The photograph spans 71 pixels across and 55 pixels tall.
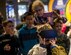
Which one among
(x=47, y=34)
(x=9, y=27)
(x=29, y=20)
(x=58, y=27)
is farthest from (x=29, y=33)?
(x=47, y=34)

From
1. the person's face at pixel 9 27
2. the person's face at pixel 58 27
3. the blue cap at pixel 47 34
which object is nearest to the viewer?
the blue cap at pixel 47 34

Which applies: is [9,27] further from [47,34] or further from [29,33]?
[47,34]

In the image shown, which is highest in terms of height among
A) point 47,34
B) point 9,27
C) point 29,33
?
point 47,34

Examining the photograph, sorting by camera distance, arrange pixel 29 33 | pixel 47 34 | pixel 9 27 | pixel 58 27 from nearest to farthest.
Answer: pixel 47 34 < pixel 58 27 < pixel 9 27 < pixel 29 33

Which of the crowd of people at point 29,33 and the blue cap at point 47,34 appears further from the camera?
the crowd of people at point 29,33

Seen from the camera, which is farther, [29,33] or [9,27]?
[29,33]

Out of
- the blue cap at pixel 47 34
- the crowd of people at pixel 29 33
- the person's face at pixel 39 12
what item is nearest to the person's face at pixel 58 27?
the crowd of people at pixel 29 33

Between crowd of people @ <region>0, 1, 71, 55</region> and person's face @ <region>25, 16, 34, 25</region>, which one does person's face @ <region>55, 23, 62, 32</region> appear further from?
person's face @ <region>25, 16, 34, 25</region>

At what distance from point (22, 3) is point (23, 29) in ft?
9.47

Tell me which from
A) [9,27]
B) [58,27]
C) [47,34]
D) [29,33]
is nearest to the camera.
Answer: [47,34]

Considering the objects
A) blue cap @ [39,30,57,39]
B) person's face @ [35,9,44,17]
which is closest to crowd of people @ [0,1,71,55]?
person's face @ [35,9,44,17]

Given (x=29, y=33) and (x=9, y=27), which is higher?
(x=9, y=27)

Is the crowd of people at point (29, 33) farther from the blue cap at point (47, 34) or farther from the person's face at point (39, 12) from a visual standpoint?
the blue cap at point (47, 34)

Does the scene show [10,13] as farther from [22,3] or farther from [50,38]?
[50,38]
